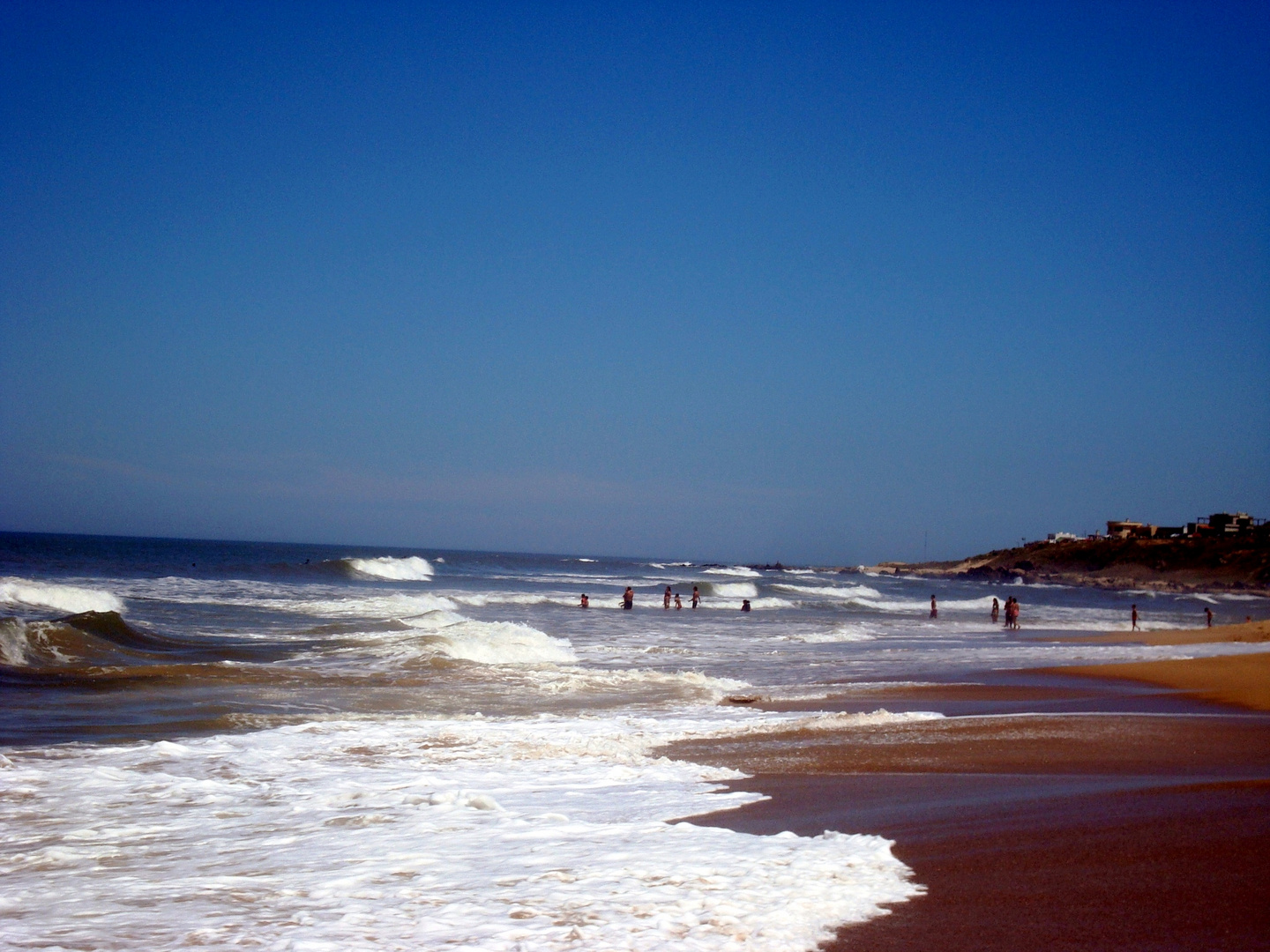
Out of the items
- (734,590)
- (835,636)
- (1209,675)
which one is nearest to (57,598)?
(835,636)

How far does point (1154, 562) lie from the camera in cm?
10462

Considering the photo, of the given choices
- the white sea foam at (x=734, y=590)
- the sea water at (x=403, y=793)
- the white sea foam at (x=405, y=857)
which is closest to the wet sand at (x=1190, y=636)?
the sea water at (x=403, y=793)

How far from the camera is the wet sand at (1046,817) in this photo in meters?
4.63

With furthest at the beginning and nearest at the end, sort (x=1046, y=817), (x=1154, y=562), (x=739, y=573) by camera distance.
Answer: (x=739, y=573) < (x=1154, y=562) < (x=1046, y=817)

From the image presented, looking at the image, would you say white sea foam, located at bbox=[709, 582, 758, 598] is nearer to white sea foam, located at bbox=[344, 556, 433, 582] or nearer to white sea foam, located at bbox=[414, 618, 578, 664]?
white sea foam, located at bbox=[344, 556, 433, 582]

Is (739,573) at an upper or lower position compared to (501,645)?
lower

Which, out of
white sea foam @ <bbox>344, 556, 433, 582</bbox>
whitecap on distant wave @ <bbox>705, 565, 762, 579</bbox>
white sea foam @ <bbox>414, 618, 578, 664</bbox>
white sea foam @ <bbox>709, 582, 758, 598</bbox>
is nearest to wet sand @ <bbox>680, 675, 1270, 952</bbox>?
white sea foam @ <bbox>414, 618, 578, 664</bbox>

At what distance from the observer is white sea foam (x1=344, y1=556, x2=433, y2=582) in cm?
6862

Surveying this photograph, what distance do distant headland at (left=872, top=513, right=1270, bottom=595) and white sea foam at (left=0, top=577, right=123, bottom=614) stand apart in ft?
289

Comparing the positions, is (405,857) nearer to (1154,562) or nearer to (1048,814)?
(1048,814)

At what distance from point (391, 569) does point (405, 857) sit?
6808cm

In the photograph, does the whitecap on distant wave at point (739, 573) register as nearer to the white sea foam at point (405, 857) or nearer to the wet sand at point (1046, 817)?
the wet sand at point (1046, 817)

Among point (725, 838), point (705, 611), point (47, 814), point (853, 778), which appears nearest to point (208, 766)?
point (47, 814)

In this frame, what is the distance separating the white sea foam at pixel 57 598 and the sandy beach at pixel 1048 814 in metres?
30.4
